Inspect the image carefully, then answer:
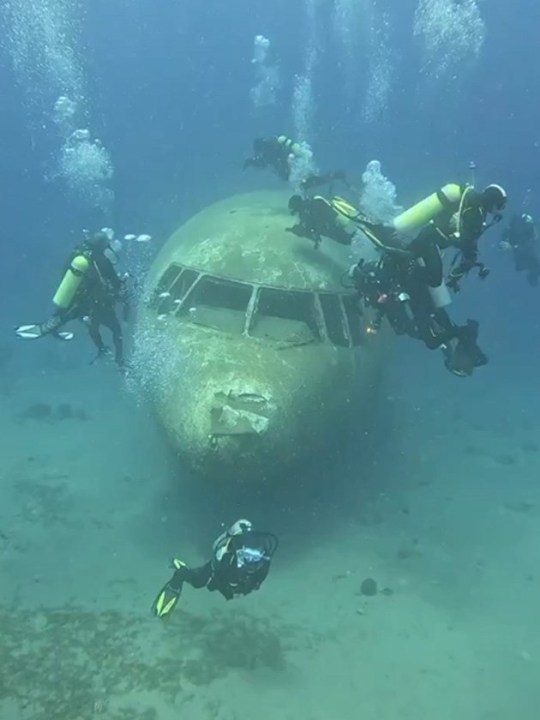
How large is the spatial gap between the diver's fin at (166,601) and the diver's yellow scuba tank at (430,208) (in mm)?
5309

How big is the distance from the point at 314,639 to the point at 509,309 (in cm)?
3323

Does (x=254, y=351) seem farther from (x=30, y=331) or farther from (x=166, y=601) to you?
(x=166, y=601)

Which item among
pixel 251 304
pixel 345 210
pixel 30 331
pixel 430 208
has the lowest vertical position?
pixel 30 331

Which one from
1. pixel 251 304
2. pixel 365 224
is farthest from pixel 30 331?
pixel 365 224

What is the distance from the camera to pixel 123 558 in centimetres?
988

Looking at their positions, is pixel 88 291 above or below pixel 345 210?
below

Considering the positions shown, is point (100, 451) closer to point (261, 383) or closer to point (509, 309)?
point (261, 383)

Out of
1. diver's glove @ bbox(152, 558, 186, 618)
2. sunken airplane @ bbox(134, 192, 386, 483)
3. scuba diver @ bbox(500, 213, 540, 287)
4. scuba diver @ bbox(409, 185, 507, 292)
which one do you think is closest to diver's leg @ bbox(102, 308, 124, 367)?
sunken airplane @ bbox(134, 192, 386, 483)

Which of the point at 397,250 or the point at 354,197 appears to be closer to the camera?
the point at 397,250

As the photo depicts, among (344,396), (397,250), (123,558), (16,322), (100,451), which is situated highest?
(397,250)

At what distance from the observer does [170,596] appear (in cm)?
762

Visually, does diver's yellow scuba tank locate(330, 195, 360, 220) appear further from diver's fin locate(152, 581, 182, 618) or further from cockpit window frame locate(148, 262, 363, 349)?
diver's fin locate(152, 581, 182, 618)

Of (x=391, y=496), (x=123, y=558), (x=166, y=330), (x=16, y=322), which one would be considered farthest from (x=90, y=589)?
(x=16, y=322)

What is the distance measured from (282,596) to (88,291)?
17.3ft
